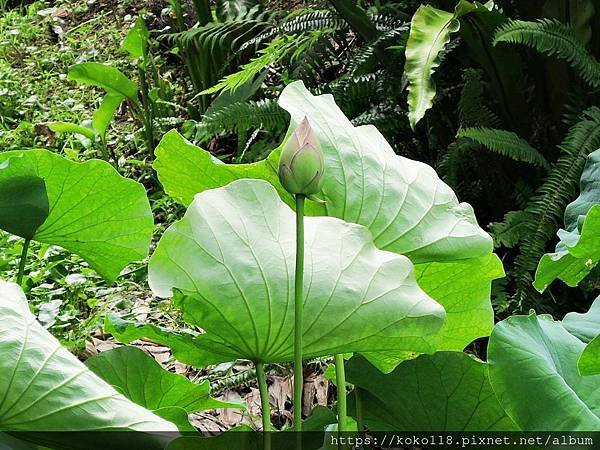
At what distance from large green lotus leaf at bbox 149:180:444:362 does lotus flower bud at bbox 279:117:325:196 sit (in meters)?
0.06

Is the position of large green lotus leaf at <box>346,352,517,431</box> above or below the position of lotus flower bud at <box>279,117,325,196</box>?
below

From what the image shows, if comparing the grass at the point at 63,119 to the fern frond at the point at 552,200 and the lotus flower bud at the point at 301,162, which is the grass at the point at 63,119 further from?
the lotus flower bud at the point at 301,162

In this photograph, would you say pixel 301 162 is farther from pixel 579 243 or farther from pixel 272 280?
pixel 579 243

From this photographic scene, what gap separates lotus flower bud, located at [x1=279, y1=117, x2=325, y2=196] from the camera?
1.89 ft

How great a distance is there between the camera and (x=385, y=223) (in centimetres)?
74

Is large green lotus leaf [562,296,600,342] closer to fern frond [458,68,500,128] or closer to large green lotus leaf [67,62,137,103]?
fern frond [458,68,500,128]

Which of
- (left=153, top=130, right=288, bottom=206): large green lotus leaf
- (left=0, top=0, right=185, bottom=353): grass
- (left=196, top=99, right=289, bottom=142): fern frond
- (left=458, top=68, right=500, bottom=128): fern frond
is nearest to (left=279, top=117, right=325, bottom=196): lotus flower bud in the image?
(left=153, top=130, right=288, bottom=206): large green lotus leaf

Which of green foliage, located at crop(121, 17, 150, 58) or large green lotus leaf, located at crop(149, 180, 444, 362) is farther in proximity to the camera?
green foliage, located at crop(121, 17, 150, 58)

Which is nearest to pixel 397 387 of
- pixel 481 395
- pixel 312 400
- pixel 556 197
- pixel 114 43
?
pixel 481 395

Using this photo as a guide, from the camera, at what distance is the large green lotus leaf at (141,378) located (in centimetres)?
78

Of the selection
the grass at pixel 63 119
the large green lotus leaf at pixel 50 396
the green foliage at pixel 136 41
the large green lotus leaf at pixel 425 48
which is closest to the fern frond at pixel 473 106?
the large green lotus leaf at pixel 425 48

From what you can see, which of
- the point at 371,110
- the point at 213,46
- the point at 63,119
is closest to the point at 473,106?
the point at 371,110

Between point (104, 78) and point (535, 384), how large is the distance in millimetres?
2742

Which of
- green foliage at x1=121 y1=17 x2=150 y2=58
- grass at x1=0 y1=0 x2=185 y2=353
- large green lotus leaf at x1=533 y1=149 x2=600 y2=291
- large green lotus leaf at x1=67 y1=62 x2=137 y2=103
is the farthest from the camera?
green foliage at x1=121 y1=17 x2=150 y2=58
